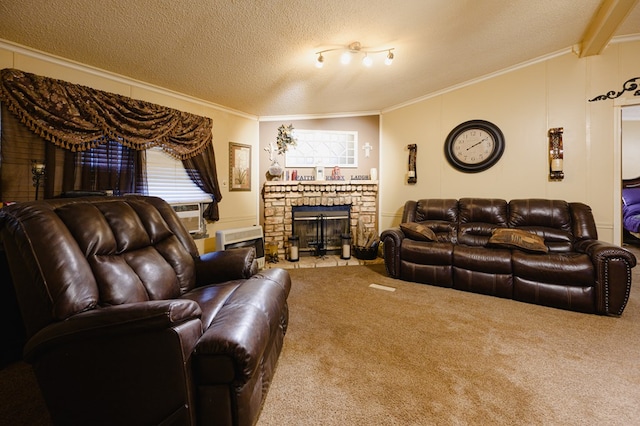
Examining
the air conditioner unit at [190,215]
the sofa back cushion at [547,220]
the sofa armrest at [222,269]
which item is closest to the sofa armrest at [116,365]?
the sofa armrest at [222,269]

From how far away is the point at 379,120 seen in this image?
4707 mm

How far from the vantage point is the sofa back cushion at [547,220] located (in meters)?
2.85

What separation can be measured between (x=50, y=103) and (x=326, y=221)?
12.1 feet

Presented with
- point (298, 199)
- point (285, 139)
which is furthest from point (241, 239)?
point (285, 139)

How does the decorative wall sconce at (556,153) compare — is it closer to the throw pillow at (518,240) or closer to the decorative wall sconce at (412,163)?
the throw pillow at (518,240)

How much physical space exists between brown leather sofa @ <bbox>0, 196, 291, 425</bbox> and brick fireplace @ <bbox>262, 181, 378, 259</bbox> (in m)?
3.16

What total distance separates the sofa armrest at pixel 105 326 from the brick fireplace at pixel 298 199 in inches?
141

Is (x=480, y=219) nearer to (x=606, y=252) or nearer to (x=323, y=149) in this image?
(x=606, y=252)

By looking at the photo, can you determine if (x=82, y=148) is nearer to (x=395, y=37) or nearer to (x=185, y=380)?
(x=185, y=380)

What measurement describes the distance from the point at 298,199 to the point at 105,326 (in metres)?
3.72

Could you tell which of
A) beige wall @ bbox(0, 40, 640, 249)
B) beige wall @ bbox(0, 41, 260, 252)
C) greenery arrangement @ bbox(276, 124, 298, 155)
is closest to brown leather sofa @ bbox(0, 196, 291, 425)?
beige wall @ bbox(0, 41, 260, 252)

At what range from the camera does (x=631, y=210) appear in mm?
5211

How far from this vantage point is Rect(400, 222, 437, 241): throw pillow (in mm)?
3310

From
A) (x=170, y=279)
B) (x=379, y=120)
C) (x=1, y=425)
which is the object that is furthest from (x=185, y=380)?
(x=379, y=120)
